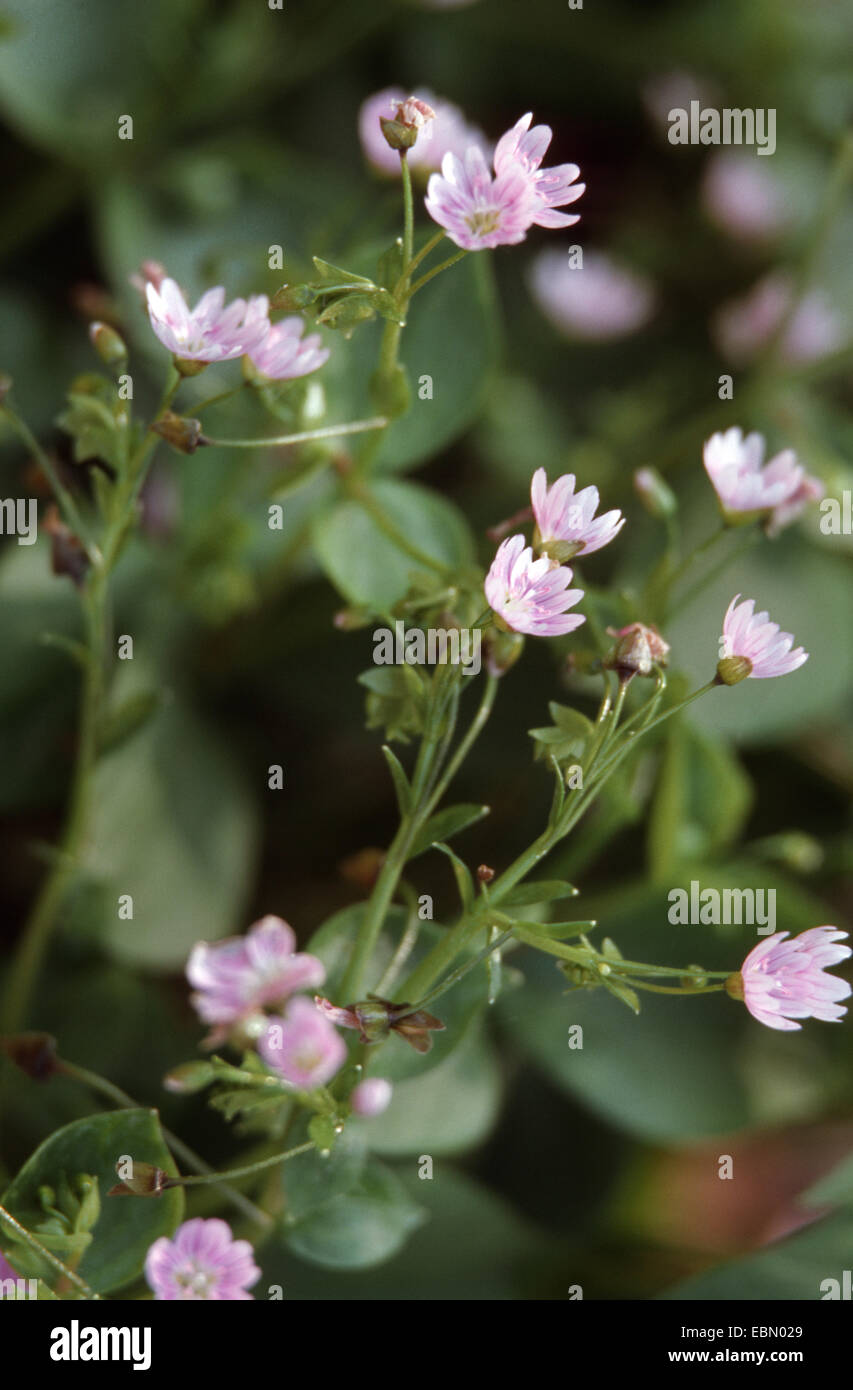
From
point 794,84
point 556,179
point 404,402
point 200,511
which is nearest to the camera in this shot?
point 556,179

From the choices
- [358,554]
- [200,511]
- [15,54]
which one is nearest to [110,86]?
[15,54]

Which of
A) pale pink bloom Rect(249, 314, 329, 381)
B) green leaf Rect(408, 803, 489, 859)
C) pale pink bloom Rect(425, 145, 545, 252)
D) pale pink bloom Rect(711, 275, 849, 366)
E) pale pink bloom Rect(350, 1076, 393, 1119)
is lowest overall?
pale pink bloom Rect(350, 1076, 393, 1119)

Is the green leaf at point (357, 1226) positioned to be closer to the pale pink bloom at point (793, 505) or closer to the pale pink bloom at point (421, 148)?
the pale pink bloom at point (793, 505)

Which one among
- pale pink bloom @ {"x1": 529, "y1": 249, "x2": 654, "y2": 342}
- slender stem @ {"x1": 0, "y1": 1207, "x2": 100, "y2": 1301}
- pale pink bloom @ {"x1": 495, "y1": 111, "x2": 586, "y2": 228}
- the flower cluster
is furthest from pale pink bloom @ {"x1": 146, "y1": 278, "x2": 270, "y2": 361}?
pale pink bloom @ {"x1": 529, "y1": 249, "x2": 654, "y2": 342}

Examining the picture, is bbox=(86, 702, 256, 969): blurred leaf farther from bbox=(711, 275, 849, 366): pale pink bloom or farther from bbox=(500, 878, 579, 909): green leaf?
bbox=(711, 275, 849, 366): pale pink bloom

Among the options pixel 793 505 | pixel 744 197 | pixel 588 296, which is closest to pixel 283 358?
pixel 793 505

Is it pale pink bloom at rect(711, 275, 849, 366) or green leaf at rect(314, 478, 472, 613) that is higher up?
Result: pale pink bloom at rect(711, 275, 849, 366)
